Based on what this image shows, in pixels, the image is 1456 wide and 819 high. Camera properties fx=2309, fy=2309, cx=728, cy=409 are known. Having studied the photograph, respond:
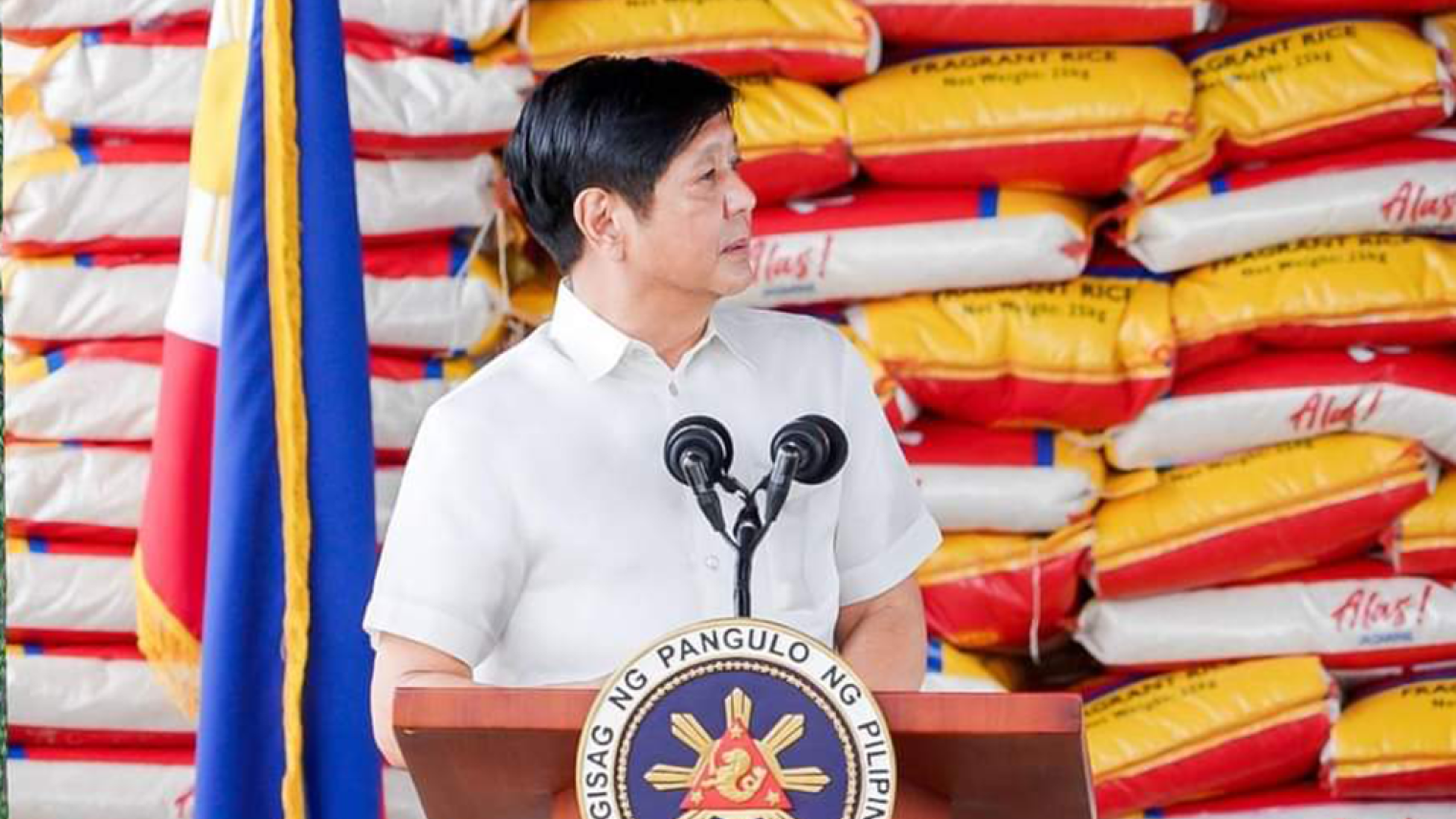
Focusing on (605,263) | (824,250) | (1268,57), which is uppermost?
(605,263)

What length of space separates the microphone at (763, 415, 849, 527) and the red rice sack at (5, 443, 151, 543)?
152 centimetres

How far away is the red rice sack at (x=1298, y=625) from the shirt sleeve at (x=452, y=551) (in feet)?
4.23

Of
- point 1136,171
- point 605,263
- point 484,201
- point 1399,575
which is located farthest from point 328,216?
point 1399,575

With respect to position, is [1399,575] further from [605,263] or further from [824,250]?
[605,263]

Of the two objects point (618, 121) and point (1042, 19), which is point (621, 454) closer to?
point (618, 121)

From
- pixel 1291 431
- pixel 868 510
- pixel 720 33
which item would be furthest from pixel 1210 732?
pixel 868 510

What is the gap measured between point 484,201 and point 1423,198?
1.10 meters

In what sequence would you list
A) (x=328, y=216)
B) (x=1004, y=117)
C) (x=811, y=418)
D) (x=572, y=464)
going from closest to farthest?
(x=811, y=418) < (x=572, y=464) < (x=328, y=216) < (x=1004, y=117)

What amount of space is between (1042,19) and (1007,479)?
542mm

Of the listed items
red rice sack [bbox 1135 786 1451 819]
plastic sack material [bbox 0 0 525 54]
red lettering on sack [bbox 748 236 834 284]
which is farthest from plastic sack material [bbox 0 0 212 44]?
red rice sack [bbox 1135 786 1451 819]

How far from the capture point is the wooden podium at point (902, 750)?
119 centimetres

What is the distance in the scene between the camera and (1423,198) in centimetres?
271

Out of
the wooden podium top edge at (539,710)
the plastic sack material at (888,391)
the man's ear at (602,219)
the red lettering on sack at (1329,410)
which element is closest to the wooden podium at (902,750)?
the wooden podium top edge at (539,710)

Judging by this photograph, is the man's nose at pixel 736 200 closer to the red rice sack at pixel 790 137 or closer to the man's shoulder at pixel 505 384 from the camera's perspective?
the man's shoulder at pixel 505 384
